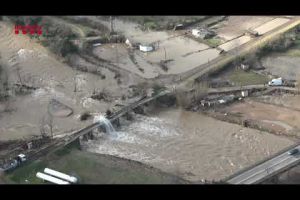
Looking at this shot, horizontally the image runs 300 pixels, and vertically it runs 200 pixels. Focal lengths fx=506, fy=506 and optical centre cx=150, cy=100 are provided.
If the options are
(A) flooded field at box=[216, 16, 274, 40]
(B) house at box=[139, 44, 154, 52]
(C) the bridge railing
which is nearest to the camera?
(C) the bridge railing

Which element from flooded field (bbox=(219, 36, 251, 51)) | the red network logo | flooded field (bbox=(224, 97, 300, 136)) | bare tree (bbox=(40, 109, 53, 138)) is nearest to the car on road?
flooded field (bbox=(224, 97, 300, 136))

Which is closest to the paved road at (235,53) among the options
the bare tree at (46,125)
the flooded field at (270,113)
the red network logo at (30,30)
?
the flooded field at (270,113)

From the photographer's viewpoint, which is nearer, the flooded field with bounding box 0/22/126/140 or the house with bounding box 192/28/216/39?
the flooded field with bounding box 0/22/126/140

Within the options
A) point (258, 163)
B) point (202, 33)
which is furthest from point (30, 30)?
point (258, 163)

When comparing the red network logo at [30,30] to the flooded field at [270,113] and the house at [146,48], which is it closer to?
the house at [146,48]

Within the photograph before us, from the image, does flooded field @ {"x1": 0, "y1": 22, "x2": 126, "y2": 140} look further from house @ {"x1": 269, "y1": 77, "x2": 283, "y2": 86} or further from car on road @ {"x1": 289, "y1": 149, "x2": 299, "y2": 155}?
car on road @ {"x1": 289, "y1": 149, "x2": 299, "y2": 155}

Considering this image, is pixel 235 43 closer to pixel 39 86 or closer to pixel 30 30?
pixel 39 86
